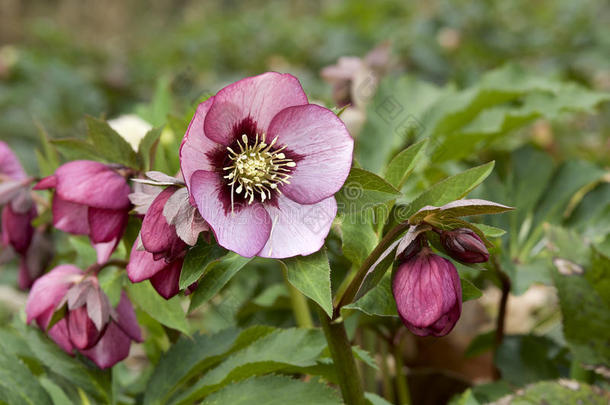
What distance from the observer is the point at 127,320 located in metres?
0.74

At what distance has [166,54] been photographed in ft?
12.3

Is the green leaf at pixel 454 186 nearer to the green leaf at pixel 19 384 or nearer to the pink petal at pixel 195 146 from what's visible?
the pink petal at pixel 195 146

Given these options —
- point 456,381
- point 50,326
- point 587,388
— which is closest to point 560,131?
point 456,381

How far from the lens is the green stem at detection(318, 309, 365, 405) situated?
624mm

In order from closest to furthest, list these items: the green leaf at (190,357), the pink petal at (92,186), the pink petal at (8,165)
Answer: the pink petal at (92,186), the green leaf at (190,357), the pink petal at (8,165)

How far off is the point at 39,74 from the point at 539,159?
2.37 metres

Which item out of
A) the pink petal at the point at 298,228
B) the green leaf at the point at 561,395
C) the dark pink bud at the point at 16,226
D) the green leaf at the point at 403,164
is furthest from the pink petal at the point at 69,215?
the green leaf at the point at 561,395

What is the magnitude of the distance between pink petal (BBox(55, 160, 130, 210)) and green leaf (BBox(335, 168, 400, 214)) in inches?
9.3

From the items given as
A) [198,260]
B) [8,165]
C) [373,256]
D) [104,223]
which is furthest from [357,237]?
[8,165]

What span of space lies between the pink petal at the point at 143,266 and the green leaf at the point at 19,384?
0.24m

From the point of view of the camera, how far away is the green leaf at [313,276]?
1.75ft

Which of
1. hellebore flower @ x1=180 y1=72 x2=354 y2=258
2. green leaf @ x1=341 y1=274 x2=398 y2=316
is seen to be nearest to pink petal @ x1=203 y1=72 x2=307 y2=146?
hellebore flower @ x1=180 y1=72 x2=354 y2=258

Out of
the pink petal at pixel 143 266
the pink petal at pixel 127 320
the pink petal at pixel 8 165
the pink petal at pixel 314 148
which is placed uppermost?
the pink petal at pixel 314 148

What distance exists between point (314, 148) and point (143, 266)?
0.20m
